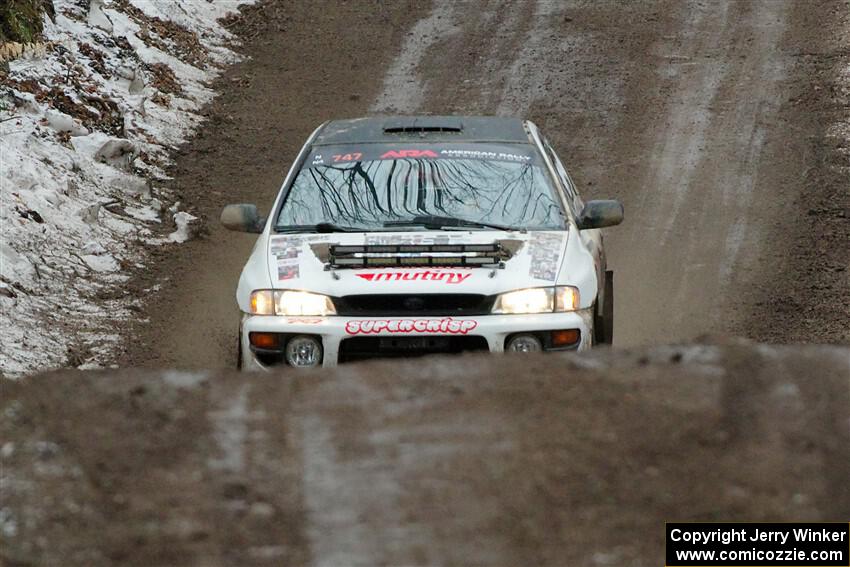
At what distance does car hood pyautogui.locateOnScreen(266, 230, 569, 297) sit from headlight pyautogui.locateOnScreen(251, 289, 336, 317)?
41 millimetres

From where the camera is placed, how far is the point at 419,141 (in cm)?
877

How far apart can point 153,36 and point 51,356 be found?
899 cm

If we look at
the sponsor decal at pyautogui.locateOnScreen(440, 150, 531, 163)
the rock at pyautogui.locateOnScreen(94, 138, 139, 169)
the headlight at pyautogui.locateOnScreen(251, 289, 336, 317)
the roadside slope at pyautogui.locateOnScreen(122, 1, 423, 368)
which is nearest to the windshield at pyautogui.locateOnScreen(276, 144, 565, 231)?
the sponsor decal at pyautogui.locateOnScreen(440, 150, 531, 163)

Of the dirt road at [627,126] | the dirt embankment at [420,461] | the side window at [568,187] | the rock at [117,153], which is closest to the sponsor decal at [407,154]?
the side window at [568,187]

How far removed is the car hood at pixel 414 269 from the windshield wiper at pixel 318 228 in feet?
0.26

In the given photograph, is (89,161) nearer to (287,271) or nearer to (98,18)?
(98,18)

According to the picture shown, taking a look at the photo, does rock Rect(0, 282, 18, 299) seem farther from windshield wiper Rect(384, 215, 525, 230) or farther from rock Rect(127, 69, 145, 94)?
rock Rect(127, 69, 145, 94)

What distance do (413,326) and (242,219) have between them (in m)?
1.72

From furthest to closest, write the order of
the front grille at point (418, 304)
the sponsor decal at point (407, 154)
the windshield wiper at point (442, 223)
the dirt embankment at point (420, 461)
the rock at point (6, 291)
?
the rock at point (6, 291), the sponsor decal at point (407, 154), the windshield wiper at point (442, 223), the front grille at point (418, 304), the dirt embankment at point (420, 461)

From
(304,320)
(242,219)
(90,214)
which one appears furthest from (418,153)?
(90,214)

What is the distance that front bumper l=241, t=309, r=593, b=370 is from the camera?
23.0 ft

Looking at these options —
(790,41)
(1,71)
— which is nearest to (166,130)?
(1,71)

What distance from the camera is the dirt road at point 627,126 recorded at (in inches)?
A: 428

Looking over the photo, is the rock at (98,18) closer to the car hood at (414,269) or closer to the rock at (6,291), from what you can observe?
the rock at (6,291)
